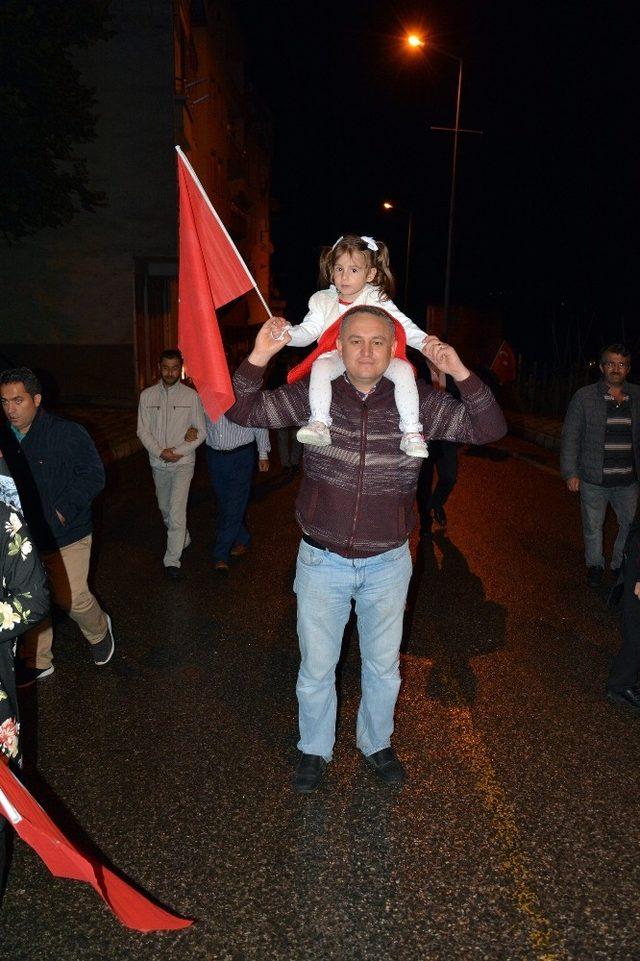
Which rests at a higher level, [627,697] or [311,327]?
[311,327]

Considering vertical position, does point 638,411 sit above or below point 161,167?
below

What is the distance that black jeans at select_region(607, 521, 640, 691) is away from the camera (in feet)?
15.8

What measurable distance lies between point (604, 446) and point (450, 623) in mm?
2161

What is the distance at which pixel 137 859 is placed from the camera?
3396 millimetres

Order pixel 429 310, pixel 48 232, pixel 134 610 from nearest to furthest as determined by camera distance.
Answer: pixel 134 610
pixel 48 232
pixel 429 310

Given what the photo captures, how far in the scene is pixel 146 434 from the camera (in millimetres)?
7406

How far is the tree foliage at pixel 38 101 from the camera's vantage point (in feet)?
41.5

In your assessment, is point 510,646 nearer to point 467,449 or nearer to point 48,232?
point 467,449

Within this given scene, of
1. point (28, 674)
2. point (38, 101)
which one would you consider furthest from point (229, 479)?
point (38, 101)

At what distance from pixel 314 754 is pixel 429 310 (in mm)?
45257

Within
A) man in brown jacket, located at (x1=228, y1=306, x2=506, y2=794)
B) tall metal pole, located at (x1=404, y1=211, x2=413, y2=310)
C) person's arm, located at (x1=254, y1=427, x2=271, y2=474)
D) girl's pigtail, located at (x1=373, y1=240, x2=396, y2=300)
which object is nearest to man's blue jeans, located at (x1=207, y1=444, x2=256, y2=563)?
person's arm, located at (x1=254, y1=427, x2=271, y2=474)

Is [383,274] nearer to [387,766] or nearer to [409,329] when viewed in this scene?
[409,329]

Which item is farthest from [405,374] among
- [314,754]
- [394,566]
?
[314,754]

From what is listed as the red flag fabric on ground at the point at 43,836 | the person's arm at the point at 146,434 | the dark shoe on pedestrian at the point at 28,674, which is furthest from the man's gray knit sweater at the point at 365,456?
the person's arm at the point at 146,434
